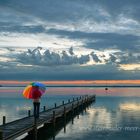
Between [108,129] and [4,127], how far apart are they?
1590 centimetres

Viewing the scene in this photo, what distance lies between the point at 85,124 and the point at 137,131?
26.9 ft

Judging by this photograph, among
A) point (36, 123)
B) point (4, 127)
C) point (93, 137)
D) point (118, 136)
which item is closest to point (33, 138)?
point (36, 123)

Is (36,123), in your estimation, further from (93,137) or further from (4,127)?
(93,137)

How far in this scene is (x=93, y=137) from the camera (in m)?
33.6

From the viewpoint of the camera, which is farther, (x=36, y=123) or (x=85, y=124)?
(x=85, y=124)

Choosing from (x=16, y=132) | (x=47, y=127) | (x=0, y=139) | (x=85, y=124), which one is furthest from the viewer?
(x=85, y=124)

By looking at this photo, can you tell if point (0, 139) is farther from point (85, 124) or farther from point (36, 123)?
point (85, 124)

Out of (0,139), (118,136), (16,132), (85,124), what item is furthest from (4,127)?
(85,124)

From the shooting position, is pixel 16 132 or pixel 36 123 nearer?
pixel 16 132

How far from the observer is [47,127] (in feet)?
122

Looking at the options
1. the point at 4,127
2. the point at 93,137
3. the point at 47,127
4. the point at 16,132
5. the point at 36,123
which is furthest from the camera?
the point at 47,127

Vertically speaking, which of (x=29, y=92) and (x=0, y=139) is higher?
(x=29, y=92)

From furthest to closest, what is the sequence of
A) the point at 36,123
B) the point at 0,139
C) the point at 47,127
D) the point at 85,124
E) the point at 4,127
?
1. the point at 85,124
2. the point at 47,127
3. the point at 36,123
4. the point at 4,127
5. the point at 0,139

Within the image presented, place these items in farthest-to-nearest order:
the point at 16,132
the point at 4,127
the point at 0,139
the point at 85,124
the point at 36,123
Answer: the point at 85,124, the point at 36,123, the point at 4,127, the point at 16,132, the point at 0,139
